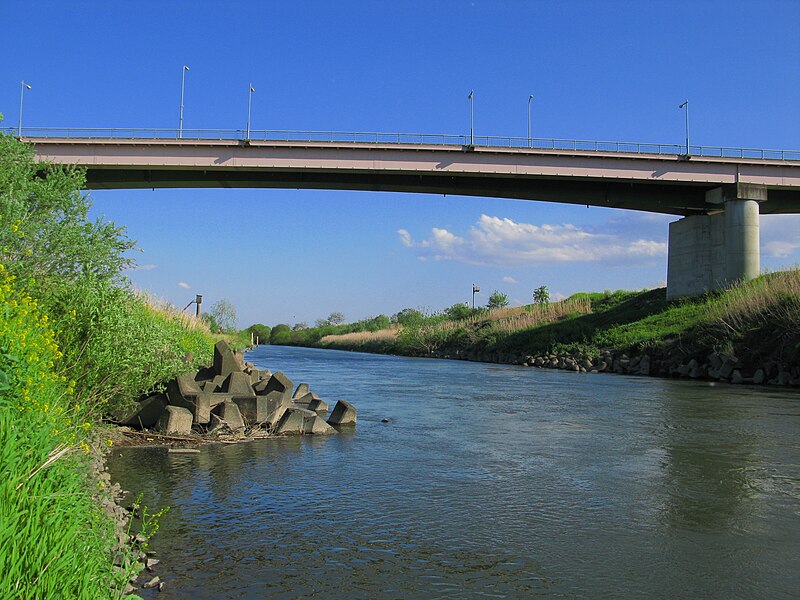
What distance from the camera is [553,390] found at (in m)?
24.1

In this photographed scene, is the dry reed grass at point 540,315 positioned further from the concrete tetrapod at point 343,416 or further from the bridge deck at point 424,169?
the concrete tetrapod at point 343,416

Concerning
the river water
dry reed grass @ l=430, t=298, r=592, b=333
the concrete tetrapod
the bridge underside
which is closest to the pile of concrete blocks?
the concrete tetrapod

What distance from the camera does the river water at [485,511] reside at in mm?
5773

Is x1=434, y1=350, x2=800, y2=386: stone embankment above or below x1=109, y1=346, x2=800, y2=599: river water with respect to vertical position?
above

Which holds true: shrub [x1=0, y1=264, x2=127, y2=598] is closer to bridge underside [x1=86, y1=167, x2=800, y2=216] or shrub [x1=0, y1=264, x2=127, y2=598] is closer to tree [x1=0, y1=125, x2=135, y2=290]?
tree [x1=0, y1=125, x2=135, y2=290]

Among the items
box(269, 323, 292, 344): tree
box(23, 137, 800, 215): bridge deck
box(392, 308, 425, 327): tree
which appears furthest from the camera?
box(269, 323, 292, 344): tree

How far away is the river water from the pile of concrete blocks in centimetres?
62

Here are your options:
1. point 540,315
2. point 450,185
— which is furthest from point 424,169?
point 540,315

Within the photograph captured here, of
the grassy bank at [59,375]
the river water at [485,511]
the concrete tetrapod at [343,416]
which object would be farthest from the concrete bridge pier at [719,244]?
the grassy bank at [59,375]

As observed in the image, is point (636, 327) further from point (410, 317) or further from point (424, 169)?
point (410, 317)

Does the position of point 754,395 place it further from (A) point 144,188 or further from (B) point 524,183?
(A) point 144,188

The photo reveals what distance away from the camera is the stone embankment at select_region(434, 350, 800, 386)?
2656 cm

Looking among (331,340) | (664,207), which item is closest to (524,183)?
(664,207)

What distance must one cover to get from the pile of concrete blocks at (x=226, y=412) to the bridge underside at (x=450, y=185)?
1053 inches
